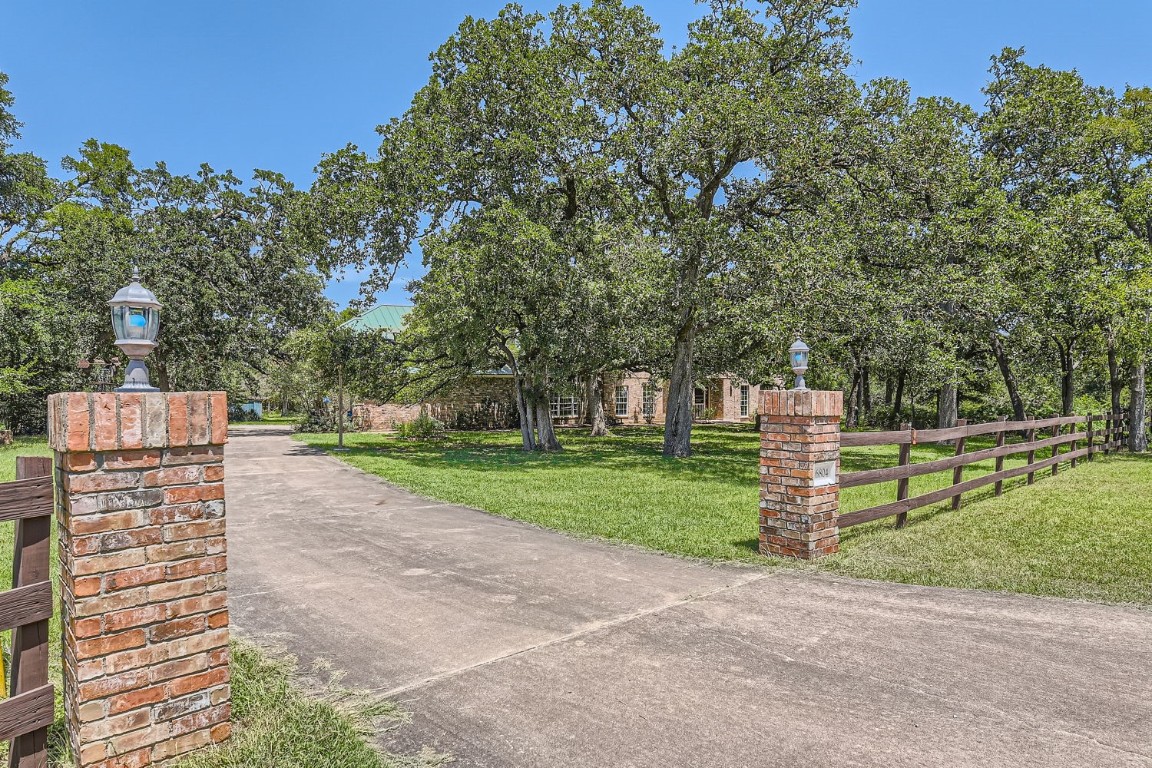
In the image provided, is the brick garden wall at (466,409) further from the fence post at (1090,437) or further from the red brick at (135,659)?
the red brick at (135,659)

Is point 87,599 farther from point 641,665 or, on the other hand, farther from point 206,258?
point 206,258

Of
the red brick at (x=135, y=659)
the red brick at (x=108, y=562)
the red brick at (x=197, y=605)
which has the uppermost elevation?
the red brick at (x=108, y=562)

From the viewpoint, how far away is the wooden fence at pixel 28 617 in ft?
7.52

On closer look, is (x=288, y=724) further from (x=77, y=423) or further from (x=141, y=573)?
(x=77, y=423)

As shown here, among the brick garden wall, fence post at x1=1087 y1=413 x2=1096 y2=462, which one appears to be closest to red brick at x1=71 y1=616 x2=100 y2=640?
fence post at x1=1087 y1=413 x2=1096 y2=462

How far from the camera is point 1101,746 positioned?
2734 mm

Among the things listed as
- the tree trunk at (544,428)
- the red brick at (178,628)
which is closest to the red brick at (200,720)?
the red brick at (178,628)

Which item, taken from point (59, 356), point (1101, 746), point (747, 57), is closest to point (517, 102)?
point (747, 57)

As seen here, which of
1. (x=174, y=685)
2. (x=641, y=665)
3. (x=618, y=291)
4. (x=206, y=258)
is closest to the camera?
(x=174, y=685)

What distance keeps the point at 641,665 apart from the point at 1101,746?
7.00 ft

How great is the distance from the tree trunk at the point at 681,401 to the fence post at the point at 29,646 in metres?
15.2

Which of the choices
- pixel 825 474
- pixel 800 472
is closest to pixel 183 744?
pixel 800 472

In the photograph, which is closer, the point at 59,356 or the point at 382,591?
the point at 382,591

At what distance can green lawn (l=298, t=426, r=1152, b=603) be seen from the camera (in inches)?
220
